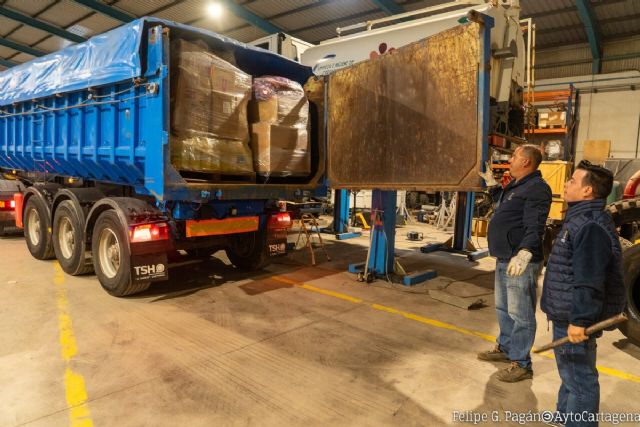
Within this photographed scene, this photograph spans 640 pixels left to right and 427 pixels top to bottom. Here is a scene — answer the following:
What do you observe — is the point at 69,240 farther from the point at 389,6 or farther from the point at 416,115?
the point at 389,6

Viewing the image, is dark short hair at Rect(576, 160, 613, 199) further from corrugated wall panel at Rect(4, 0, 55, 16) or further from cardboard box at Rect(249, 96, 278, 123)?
corrugated wall panel at Rect(4, 0, 55, 16)

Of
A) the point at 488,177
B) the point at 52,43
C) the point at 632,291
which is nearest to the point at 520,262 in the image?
the point at 488,177

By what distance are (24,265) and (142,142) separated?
3.64 m

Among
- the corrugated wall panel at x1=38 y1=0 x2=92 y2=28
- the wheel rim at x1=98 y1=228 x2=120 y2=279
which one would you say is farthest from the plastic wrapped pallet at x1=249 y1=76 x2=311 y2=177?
the corrugated wall panel at x1=38 y1=0 x2=92 y2=28

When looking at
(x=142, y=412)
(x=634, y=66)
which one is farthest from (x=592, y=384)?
(x=634, y=66)

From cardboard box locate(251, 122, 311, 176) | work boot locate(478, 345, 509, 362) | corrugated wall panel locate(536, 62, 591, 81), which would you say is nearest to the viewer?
work boot locate(478, 345, 509, 362)

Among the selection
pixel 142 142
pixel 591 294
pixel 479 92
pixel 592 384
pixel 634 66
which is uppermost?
pixel 634 66

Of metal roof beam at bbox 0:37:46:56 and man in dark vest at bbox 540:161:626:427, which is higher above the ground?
metal roof beam at bbox 0:37:46:56

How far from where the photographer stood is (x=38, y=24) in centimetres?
1786

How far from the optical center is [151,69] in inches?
172

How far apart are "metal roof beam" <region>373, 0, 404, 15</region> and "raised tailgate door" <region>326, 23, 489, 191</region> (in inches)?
388

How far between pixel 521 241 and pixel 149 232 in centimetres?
379

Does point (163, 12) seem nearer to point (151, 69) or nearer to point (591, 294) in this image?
point (151, 69)

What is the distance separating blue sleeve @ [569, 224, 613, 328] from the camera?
2.07 meters
